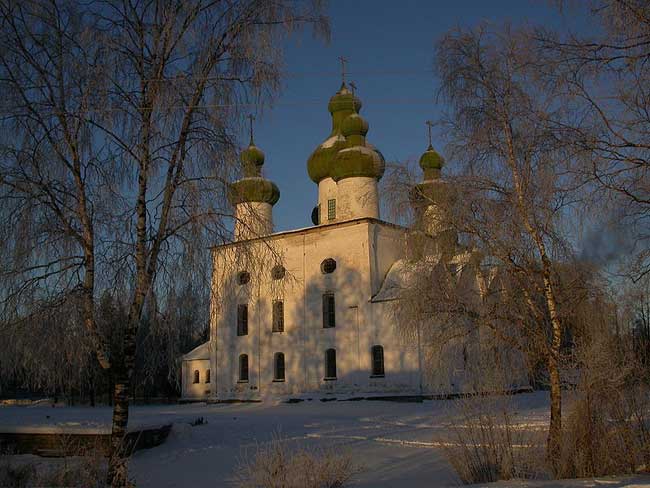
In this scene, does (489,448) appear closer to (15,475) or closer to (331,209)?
(15,475)

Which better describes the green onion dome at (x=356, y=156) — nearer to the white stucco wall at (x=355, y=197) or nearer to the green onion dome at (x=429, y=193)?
the white stucco wall at (x=355, y=197)

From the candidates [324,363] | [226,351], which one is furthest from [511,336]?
[226,351]

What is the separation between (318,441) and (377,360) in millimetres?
14544

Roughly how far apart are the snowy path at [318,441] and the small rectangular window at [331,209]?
12189 mm

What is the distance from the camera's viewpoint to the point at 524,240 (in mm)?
11352

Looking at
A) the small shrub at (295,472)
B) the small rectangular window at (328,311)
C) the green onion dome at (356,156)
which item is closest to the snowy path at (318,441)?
the small shrub at (295,472)

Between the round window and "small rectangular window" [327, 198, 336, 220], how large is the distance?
2241 cm

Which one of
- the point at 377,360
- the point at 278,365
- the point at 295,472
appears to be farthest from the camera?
the point at 278,365

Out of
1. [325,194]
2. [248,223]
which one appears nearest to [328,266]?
[325,194]

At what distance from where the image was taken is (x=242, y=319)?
34.4 metres

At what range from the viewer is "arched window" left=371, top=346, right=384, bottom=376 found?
28891mm

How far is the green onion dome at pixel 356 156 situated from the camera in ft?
101

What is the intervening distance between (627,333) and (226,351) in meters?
26.0

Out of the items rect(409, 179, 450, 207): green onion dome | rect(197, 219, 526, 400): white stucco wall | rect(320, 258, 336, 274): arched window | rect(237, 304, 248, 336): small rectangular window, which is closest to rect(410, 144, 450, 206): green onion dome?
rect(409, 179, 450, 207): green onion dome
